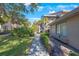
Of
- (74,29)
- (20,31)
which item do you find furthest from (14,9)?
(74,29)

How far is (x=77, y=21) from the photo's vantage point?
32.5 ft

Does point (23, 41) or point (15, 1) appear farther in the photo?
point (23, 41)

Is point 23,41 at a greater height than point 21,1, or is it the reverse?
point 21,1

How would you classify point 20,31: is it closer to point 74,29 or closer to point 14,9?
point 14,9

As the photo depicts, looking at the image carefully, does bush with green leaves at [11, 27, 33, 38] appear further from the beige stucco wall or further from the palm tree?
the beige stucco wall

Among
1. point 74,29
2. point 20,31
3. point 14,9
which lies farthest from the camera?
point 20,31

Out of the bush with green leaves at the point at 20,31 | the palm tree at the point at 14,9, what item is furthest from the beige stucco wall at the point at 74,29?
the bush with green leaves at the point at 20,31

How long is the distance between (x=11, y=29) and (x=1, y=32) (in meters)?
2.00

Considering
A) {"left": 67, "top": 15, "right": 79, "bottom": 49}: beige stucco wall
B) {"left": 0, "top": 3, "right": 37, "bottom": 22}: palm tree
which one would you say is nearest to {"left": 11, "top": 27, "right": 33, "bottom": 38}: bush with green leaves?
{"left": 0, "top": 3, "right": 37, "bottom": 22}: palm tree

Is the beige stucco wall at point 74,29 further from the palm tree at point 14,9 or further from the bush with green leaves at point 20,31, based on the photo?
the bush with green leaves at point 20,31

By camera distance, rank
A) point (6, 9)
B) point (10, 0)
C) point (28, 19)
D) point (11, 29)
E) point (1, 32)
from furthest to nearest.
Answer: point (1, 32)
point (11, 29)
point (28, 19)
point (6, 9)
point (10, 0)

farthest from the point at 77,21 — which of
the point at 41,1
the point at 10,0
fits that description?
the point at 10,0

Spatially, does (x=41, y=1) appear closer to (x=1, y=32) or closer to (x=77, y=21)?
(x=77, y=21)

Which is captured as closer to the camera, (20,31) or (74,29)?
(74,29)
